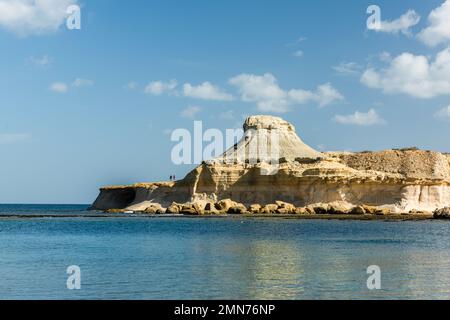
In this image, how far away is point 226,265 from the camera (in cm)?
2392

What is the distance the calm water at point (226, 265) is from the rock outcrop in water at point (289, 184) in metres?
32.2

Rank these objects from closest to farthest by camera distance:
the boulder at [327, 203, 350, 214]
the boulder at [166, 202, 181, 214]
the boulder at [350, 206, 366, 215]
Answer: the boulder at [350, 206, 366, 215], the boulder at [327, 203, 350, 214], the boulder at [166, 202, 181, 214]

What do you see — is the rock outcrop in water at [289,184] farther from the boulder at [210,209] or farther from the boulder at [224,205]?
the boulder at [210,209]

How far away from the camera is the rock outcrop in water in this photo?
236ft

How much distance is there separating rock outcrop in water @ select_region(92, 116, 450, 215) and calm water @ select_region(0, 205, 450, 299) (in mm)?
32176

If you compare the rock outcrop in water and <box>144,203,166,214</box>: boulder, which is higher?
the rock outcrop in water

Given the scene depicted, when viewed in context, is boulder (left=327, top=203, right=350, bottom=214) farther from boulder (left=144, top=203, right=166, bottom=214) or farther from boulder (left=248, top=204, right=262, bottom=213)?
boulder (left=144, top=203, right=166, bottom=214)

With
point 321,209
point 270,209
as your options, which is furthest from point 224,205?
point 321,209

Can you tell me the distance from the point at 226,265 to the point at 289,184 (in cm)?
5169

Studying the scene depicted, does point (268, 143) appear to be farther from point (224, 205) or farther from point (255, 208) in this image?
point (255, 208)

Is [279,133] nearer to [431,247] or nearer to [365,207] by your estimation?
[365,207]

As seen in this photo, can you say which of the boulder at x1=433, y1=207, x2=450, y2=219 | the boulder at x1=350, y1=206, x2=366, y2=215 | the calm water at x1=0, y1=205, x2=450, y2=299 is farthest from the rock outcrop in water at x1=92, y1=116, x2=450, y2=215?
the calm water at x1=0, y1=205, x2=450, y2=299

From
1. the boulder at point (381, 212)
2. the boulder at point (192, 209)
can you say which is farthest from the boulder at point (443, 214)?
the boulder at point (192, 209)

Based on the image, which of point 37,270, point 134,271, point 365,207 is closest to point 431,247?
point 134,271
